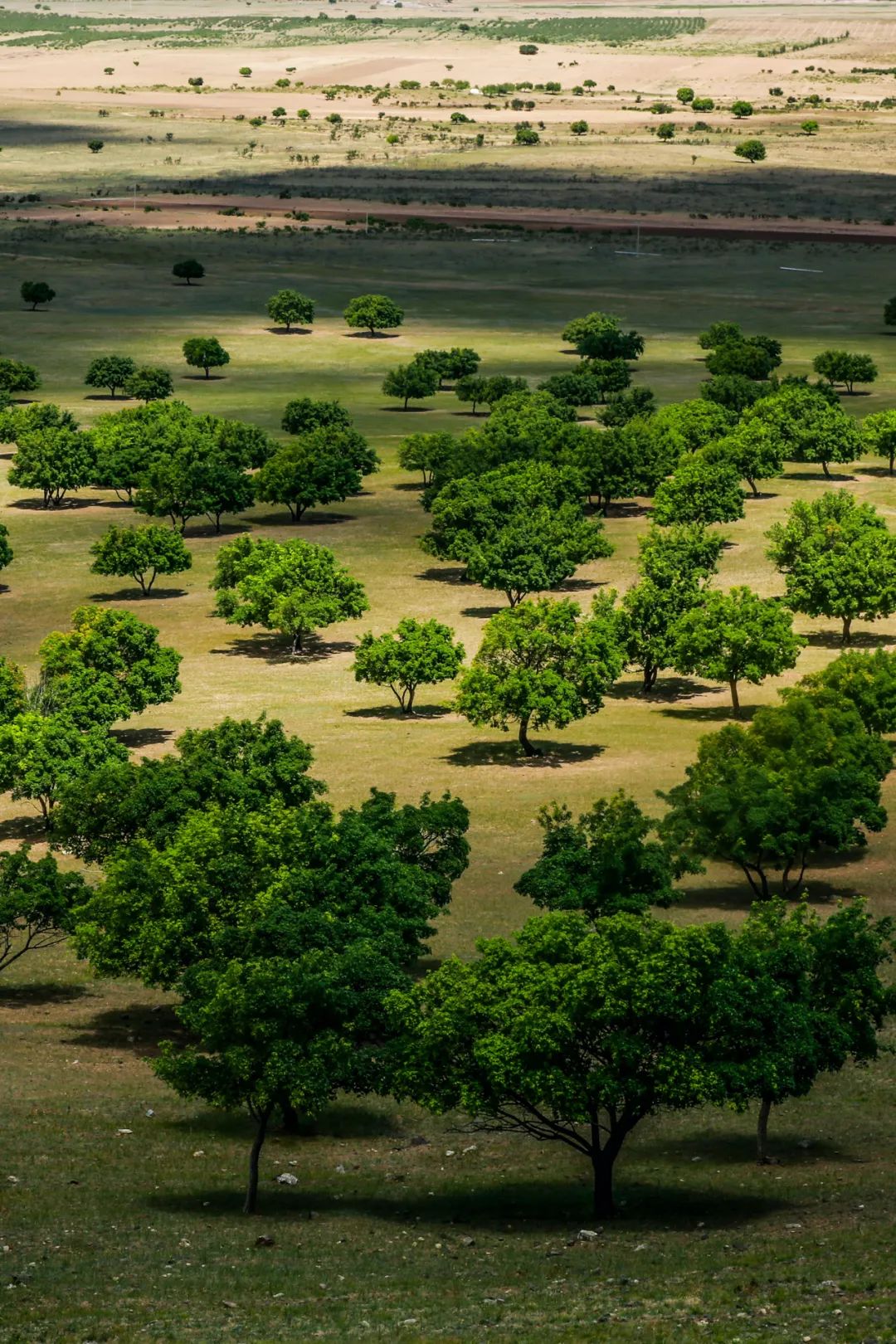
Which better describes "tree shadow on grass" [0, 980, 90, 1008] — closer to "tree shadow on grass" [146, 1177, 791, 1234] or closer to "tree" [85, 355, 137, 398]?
"tree shadow on grass" [146, 1177, 791, 1234]

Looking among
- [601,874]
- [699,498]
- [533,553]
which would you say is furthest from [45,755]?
[699,498]

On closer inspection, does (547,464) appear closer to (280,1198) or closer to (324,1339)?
(280,1198)

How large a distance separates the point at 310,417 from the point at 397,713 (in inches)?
2313

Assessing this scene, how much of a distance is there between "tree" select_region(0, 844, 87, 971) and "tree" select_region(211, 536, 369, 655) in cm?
4155

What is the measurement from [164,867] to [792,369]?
131966 millimetres

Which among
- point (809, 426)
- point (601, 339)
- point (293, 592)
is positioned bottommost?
point (293, 592)

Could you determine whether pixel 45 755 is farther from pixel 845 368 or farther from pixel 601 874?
pixel 845 368

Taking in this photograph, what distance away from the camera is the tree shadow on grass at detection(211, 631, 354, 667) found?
11281 centimetres

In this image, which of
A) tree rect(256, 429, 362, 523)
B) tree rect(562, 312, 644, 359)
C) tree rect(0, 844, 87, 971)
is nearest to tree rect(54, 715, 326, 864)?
tree rect(0, 844, 87, 971)

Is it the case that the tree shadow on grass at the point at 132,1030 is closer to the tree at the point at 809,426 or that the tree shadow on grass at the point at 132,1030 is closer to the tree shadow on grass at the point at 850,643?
the tree shadow on grass at the point at 850,643

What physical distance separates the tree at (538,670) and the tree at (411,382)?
7599 cm

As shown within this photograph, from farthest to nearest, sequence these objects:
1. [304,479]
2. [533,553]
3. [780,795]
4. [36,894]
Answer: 1. [304,479]
2. [533,553]
3. [780,795]
4. [36,894]

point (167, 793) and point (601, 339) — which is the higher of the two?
point (601, 339)

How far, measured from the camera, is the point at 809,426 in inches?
5955
